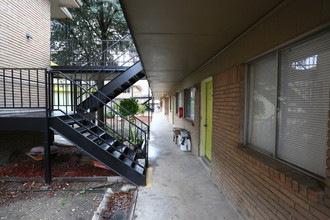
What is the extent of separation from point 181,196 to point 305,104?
241cm

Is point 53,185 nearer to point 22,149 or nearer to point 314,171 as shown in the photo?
point 22,149

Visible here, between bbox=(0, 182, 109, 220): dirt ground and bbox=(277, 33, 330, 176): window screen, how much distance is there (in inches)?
113

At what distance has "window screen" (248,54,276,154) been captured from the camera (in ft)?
7.41

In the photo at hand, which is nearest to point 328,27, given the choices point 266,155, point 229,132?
point 266,155

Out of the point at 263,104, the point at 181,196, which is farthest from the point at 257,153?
the point at 181,196

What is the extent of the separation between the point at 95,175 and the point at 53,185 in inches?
31.9

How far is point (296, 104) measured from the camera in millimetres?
1880

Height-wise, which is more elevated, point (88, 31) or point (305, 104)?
point (88, 31)

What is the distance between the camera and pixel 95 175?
4152mm

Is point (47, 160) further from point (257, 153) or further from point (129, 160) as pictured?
point (257, 153)

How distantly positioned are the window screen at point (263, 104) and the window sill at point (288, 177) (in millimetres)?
226

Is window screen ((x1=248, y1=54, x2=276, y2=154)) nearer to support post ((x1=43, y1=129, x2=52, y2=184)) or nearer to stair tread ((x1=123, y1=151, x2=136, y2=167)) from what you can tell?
stair tread ((x1=123, y1=151, x2=136, y2=167))

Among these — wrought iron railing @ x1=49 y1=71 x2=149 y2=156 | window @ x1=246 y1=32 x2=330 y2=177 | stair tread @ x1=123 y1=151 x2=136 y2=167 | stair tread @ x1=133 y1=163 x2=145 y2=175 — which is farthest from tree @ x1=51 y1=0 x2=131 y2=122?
window @ x1=246 y1=32 x2=330 y2=177

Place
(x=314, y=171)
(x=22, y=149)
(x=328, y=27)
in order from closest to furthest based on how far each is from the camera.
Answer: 1. (x=328, y=27)
2. (x=314, y=171)
3. (x=22, y=149)
